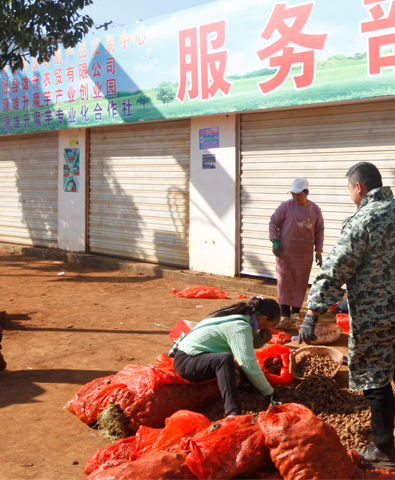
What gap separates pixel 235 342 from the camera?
11.7ft

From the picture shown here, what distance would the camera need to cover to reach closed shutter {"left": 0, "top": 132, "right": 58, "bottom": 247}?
12820 mm

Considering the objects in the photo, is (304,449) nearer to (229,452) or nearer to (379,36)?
(229,452)

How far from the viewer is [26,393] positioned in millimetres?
4402

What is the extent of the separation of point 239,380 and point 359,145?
4512 mm

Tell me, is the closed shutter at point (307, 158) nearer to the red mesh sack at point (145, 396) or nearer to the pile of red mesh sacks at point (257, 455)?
the red mesh sack at point (145, 396)

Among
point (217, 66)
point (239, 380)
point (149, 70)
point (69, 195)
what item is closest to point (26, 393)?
point (239, 380)

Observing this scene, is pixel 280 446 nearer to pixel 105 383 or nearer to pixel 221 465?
pixel 221 465

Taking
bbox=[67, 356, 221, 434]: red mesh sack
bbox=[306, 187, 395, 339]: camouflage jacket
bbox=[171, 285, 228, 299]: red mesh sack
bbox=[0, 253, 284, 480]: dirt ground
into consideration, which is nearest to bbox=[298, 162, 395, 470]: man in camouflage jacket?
bbox=[306, 187, 395, 339]: camouflage jacket

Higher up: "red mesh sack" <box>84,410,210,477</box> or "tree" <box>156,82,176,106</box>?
"tree" <box>156,82,176,106</box>

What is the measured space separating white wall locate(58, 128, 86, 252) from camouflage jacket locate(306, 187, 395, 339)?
9380mm

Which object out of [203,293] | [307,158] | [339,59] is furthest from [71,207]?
[339,59]

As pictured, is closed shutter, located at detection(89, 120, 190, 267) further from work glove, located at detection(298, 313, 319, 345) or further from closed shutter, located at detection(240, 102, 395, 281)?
work glove, located at detection(298, 313, 319, 345)

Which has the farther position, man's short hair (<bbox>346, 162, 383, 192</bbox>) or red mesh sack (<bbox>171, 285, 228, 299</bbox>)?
red mesh sack (<bbox>171, 285, 228, 299</bbox>)

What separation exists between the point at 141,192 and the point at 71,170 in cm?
240
